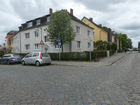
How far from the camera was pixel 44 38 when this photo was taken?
23.0 m

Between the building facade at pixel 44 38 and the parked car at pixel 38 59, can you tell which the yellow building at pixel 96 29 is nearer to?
the building facade at pixel 44 38

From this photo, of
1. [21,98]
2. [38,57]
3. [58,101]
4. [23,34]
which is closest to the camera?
[58,101]

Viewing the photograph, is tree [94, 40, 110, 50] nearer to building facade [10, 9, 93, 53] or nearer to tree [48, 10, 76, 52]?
building facade [10, 9, 93, 53]

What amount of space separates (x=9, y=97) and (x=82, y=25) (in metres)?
22.3

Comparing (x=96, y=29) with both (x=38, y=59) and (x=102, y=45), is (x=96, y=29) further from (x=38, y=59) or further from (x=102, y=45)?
(x=38, y=59)

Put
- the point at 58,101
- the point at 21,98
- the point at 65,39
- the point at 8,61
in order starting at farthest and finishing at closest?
the point at 65,39
the point at 8,61
the point at 21,98
the point at 58,101

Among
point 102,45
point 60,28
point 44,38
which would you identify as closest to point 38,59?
point 60,28

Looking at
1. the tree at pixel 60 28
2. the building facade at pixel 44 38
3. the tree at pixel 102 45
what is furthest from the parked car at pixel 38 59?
the tree at pixel 102 45

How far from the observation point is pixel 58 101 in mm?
3410

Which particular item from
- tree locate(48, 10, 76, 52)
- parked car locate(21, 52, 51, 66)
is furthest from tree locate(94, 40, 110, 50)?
parked car locate(21, 52, 51, 66)

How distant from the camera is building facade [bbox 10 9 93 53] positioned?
21.5m

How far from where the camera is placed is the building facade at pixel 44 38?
21462mm

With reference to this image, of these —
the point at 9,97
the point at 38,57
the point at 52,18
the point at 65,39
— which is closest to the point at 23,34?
the point at 52,18

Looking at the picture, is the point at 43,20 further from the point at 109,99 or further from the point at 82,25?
the point at 109,99
